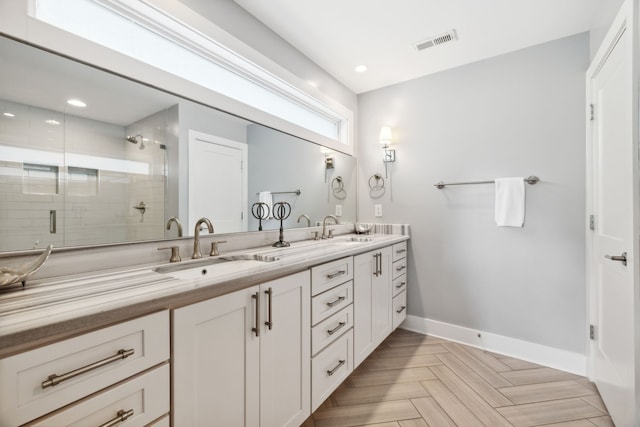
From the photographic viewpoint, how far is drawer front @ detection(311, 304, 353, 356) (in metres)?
1.54

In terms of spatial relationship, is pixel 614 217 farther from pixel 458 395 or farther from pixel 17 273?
pixel 17 273

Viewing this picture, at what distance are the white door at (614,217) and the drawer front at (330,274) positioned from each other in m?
1.35

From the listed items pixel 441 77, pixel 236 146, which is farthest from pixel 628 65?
pixel 236 146

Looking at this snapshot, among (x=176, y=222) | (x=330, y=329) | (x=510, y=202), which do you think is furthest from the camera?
(x=510, y=202)

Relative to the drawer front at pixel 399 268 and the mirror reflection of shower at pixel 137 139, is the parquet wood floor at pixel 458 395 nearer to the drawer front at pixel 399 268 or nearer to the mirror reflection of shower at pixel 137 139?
the drawer front at pixel 399 268

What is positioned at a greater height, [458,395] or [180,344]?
[180,344]

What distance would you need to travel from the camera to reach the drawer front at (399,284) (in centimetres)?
257

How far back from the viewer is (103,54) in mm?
1261

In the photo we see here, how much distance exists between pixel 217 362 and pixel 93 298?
463 millimetres

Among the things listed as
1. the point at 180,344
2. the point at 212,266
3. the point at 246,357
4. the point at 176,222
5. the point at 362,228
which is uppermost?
the point at 176,222

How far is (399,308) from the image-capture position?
2.66 meters

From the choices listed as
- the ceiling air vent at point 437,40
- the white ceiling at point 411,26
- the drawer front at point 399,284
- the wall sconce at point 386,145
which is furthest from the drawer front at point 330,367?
the ceiling air vent at point 437,40

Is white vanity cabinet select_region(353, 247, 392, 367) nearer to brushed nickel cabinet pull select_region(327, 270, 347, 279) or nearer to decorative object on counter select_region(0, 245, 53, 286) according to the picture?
brushed nickel cabinet pull select_region(327, 270, 347, 279)

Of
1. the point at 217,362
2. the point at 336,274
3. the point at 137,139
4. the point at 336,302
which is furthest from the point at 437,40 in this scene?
the point at 217,362
